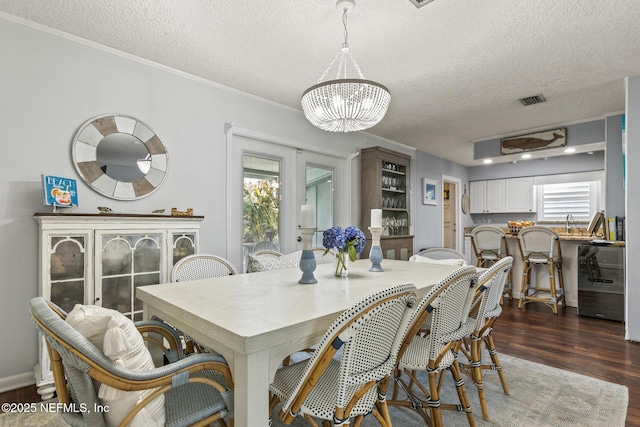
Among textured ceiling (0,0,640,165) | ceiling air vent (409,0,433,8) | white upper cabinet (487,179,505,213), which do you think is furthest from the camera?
white upper cabinet (487,179,505,213)

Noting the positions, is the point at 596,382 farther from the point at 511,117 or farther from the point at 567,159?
the point at 567,159

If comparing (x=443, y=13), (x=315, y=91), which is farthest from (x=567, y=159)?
(x=315, y=91)

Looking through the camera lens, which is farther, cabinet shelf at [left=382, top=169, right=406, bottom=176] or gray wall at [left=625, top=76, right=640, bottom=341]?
cabinet shelf at [left=382, top=169, right=406, bottom=176]

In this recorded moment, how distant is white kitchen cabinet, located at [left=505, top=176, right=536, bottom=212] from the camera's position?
7.05 meters

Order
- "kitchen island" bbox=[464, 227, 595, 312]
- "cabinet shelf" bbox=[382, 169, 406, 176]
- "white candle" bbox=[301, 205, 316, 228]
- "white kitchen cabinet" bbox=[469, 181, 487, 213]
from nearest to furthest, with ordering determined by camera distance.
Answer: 1. "white candle" bbox=[301, 205, 316, 228]
2. "kitchen island" bbox=[464, 227, 595, 312]
3. "cabinet shelf" bbox=[382, 169, 406, 176]
4. "white kitchen cabinet" bbox=[469, 181, 487, 213]

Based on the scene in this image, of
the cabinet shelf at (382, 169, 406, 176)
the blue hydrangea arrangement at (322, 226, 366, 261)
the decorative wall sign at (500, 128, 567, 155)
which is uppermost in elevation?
the decorative wall sign at (500, 128, 567, 155)

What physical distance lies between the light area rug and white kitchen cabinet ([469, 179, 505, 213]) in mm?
5703

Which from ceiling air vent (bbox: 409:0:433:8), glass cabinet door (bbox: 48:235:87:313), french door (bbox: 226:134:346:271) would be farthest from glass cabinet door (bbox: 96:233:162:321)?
ceiling air vent (bbox: 409:0:433:8)

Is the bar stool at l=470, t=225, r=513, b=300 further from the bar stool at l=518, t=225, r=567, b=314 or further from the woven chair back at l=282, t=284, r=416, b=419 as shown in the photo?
the woven chair back at l=282, t=284, r=416, b=419

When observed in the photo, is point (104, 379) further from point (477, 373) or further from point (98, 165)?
point (98, 165)

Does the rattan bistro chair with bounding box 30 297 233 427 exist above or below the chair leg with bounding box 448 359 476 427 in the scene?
above

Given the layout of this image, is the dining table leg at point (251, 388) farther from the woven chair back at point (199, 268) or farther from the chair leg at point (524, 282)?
the chair leg at point (524, 282)

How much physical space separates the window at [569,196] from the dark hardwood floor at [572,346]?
3.24m

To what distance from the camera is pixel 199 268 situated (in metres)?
2.38
